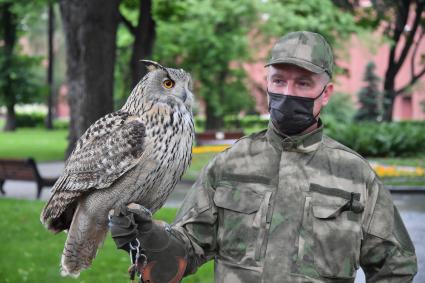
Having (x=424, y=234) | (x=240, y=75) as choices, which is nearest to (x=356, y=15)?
(x=240, y=75)

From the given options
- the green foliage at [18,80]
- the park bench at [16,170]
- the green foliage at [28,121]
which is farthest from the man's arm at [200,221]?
the green foliage at [28,121]

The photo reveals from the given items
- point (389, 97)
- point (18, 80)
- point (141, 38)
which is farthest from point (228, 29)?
point (18, 80)

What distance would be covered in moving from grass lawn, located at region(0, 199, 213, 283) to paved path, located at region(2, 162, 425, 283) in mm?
2234

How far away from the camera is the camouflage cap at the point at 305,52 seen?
9.45 ft

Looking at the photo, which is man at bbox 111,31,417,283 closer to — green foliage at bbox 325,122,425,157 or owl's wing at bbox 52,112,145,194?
owl's wing at bbox 52,112,145,194

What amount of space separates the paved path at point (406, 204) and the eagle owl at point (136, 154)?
12.7 feet

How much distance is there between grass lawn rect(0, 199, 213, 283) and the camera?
7.22 metres

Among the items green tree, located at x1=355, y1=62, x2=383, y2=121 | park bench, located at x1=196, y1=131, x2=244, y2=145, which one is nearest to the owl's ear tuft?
park bench, located at x1=196, y1=131, x2=244, y2=145

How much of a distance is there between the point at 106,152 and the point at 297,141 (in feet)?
3.13

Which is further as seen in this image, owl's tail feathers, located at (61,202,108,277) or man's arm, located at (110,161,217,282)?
owl's tail feathers, located at (61,202,108,277)

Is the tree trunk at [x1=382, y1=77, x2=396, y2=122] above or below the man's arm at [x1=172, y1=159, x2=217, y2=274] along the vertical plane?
below

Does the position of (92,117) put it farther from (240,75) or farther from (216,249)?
(240,75)

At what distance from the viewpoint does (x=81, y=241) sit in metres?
3.47

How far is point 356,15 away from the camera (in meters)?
29.4
